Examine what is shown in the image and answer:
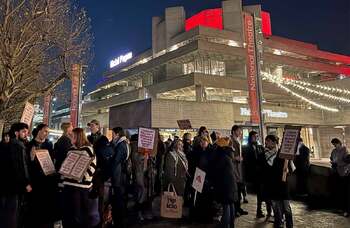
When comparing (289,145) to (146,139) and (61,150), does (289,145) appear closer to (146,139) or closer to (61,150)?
(146,139)

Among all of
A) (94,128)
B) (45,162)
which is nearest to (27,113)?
(94,128)

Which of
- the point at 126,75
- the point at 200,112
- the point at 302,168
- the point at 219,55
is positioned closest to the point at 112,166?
the point at 302,168

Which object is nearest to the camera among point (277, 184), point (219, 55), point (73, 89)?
point (277, 184)

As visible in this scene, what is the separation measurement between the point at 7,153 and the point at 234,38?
3416 centimetres

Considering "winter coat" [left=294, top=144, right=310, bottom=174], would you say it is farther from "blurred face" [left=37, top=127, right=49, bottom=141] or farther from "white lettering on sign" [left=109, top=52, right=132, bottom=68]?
"white lettering on sign" [left=109, top=52, right=132, bottom=68]

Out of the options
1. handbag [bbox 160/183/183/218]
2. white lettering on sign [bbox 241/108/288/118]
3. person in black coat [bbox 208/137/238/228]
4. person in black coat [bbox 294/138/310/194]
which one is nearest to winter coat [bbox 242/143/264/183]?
person in black coat [bbox 294/138/310/194]

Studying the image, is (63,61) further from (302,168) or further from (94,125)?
(302,168)

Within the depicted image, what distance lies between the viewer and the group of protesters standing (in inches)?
185

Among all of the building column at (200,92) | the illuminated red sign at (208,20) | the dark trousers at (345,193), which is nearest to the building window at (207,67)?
the building column at (200,92)

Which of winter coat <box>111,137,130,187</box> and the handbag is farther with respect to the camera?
the handbag

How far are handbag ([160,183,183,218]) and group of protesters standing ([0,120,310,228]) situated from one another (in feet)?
1.65

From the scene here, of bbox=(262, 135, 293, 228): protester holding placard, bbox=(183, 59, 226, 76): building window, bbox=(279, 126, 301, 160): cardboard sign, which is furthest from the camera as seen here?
bbox=(183, 59, 226, 76): building window

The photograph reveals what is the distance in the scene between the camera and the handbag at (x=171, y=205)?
6328 mm

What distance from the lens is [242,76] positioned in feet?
117
